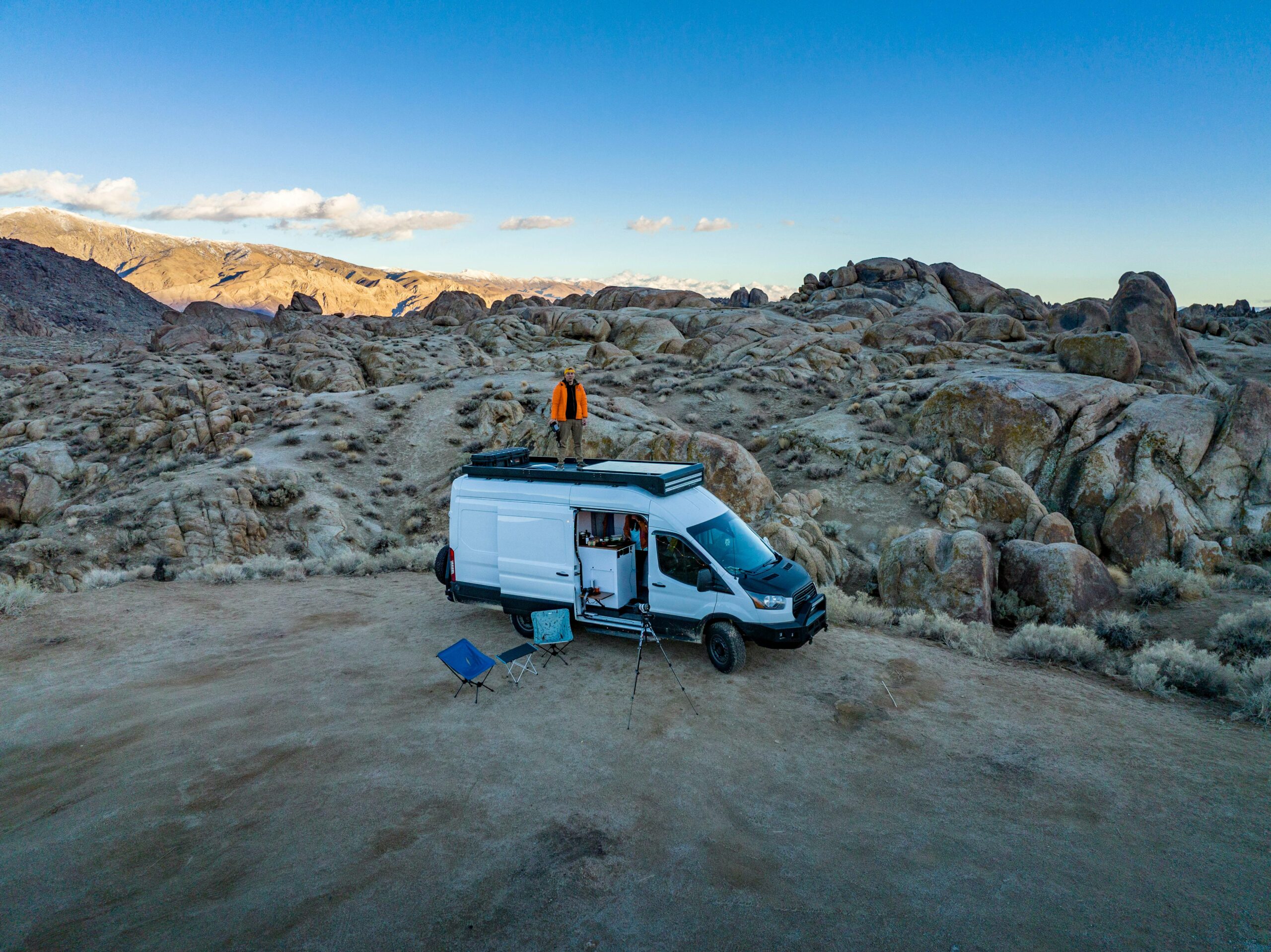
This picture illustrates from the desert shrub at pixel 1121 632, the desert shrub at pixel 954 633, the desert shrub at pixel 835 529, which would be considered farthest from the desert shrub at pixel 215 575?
the desert shrub at pixel 1121 632

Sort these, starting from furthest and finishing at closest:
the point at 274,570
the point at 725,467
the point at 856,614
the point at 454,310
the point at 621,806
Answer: the point at 454,310, the point at 725,467, the point at 274,570, the point at 856,614, the point at 621,806

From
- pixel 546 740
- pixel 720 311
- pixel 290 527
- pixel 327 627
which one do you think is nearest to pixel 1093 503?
pixel 546 740

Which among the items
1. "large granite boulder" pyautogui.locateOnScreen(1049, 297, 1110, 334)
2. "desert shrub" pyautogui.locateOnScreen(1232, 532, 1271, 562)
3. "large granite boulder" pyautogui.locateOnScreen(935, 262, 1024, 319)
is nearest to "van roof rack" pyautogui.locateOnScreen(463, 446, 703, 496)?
"desert shrub" pyautogui.locateOnScreen(1232, 532, 1271, 562)

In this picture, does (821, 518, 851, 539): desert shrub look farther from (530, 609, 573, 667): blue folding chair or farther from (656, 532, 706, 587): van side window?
(530, 609, 573, 667): blue folding chair

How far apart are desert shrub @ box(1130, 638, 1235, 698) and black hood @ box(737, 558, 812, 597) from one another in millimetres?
4606

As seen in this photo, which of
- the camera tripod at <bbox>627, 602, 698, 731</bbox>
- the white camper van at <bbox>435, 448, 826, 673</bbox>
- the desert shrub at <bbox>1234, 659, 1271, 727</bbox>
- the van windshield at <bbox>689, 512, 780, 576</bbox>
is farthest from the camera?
the van windshield at <bbox>689, 512, 780, 576</bbox>

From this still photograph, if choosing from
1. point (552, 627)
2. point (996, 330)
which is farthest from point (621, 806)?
point (996, 330)

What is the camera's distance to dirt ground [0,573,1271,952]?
4684 millimetres

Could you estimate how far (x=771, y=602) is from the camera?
8.80 metres

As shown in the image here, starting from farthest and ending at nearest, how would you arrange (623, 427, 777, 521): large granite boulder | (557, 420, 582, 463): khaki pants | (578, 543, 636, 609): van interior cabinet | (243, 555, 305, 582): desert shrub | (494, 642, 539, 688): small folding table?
(623, 427, 777, 521): large granite boulder, (557, 420, 582, 463): khaki pants, (243, 555, 305, 582): desert shrub, (578, 543, 636, 609): van interior cabinet, (494, 642, 539, 688): small folding table

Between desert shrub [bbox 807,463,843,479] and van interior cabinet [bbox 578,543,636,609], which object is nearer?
van interior cabinet [bbox 578,543,636,609]

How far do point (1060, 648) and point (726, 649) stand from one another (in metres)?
5.18

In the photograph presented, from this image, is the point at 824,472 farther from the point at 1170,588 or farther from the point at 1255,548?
the point at 1255,548

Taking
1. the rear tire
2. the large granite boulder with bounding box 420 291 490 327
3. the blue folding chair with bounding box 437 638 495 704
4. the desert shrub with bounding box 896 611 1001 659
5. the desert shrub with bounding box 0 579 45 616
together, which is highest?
the large granite boulder with bounding box 420 291 490 327
